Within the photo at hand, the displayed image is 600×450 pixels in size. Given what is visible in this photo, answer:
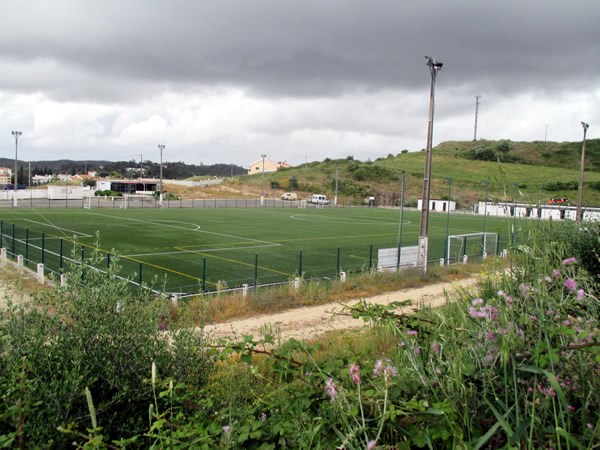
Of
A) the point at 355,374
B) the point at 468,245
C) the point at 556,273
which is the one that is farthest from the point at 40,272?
the point at 468,245

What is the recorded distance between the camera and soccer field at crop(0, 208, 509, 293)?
21484mm

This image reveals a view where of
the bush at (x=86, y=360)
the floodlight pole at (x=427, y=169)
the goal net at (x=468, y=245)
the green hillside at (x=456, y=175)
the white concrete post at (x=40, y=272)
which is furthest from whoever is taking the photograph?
the green hillside at (x=456, y=175)

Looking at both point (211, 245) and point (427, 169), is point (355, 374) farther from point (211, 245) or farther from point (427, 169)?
point (211, 245)

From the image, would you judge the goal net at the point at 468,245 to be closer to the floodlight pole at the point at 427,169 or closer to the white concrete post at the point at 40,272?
the floodlight pole at the point at 427,169

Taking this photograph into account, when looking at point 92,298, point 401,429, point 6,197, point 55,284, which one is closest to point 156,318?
point 92,298

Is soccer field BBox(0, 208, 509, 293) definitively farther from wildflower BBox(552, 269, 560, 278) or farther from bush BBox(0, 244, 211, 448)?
wildflower BBox(552, 269, 560, 278)

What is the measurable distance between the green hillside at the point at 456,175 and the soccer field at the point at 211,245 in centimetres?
5644

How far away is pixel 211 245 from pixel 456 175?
347 ft

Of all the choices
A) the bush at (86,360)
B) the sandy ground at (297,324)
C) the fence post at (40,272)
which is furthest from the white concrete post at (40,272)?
the bush at (86,360)

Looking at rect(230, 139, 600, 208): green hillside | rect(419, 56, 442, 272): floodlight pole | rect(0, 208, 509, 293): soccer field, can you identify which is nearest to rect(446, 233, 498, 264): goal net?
rect(0, 208, 509, 293): soccer field

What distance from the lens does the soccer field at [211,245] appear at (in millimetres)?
21484

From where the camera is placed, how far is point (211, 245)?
102 ft

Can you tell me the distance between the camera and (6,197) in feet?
248

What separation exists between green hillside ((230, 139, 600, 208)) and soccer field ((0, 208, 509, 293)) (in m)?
56.4
